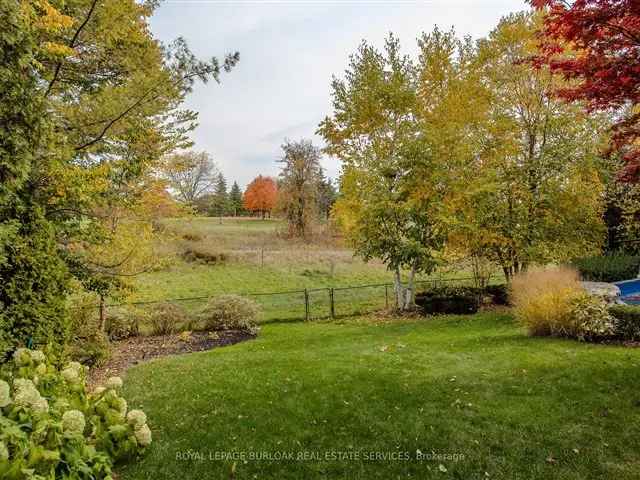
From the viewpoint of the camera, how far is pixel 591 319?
258 inches

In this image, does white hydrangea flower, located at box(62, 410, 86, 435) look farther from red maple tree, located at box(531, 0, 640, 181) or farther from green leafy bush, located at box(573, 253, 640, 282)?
green leafy bush, located at box(573, 253, 640, 282)

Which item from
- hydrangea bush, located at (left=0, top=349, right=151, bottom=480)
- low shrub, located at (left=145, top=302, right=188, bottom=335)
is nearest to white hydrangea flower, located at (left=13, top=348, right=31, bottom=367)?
hydrangea bush, located at (left=0, top=349, right=151, bottom=480)

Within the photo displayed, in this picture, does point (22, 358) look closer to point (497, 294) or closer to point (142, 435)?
point (142, 435)

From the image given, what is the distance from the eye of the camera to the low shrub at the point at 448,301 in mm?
11227

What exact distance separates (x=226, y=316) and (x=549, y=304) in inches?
323

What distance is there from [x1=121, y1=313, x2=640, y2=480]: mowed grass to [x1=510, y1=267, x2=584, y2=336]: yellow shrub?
416 millimetres

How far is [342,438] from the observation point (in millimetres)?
3693

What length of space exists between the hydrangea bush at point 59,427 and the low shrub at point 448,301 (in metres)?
9.54

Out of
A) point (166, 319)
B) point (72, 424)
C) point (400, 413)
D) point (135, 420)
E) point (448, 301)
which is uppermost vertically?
point (72, 424)

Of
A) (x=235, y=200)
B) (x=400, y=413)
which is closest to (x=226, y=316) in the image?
(x=400, y=413)

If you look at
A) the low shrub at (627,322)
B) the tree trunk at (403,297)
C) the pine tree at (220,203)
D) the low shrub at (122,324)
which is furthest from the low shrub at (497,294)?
the pine tree at (220,203)

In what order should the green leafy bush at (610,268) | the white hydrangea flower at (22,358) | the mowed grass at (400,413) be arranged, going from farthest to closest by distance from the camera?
the green leafy bush at (610,268)
the white hydrangea flower at (22,358)
the mowed grass at (400,413)

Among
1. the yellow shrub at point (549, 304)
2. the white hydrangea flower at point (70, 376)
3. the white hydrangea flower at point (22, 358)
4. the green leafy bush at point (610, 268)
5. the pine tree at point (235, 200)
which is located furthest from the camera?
the pine tree at point (235, 200)

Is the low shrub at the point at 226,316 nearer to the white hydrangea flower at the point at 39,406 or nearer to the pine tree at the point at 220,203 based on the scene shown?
the white hydrangea flower at the point at 39,406
